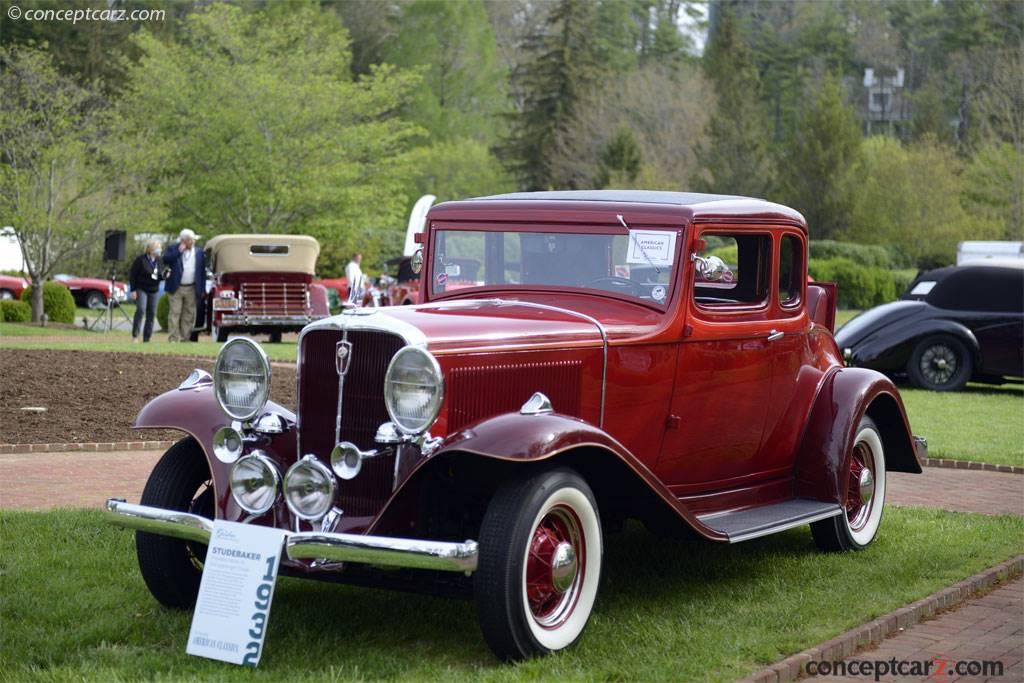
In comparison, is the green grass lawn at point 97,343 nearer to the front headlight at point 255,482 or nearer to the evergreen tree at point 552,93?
the front headlight at point 255,482

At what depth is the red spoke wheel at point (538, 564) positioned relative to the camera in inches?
180

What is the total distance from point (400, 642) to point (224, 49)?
35497mm

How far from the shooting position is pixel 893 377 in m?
16.6

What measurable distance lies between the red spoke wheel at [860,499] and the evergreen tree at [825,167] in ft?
146

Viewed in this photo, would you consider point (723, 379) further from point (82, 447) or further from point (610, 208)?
point (82, 447)

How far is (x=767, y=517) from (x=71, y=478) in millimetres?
4621

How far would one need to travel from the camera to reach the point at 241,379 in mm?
5199

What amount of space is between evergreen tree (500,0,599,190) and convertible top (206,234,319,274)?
3424 centimetres

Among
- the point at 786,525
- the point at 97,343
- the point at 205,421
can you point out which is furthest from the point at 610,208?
the point at 97,343

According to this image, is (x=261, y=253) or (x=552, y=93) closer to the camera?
(x=261, y=253)

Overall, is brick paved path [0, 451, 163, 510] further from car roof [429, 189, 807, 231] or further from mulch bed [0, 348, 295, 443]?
car roof [429, 189, 807, 231]

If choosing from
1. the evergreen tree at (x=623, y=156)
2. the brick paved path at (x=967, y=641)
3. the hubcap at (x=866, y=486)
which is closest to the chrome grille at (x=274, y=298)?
the hubcap at (x=866, y=486)

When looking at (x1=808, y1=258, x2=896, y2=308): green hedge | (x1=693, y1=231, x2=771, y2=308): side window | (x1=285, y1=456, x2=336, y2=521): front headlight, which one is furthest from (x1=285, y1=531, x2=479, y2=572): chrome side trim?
(x1=808, y1=258, x2=896, y2=308): green hedge

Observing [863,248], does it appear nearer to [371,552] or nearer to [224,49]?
[224,49]
